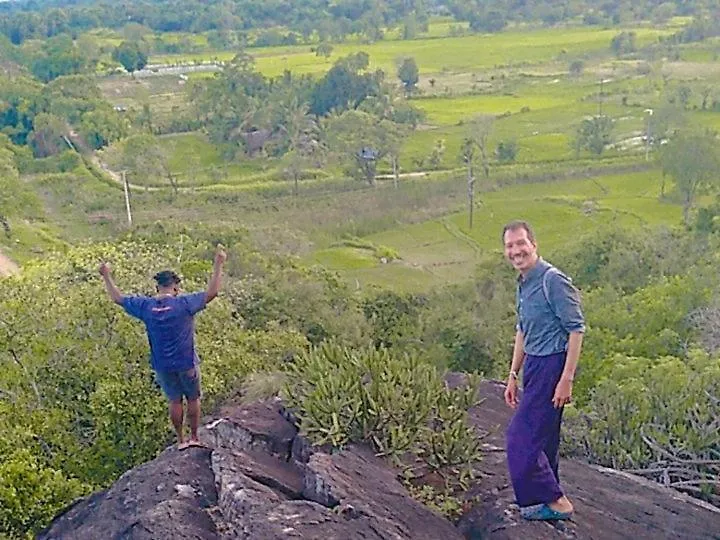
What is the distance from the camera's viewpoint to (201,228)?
86.6 feet

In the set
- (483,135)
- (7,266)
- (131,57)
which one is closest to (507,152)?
(483,135)

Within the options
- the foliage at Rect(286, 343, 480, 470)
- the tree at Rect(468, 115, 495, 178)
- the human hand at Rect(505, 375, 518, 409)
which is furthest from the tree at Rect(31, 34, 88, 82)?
the human hand at Rect(505, 375, 518, 409)

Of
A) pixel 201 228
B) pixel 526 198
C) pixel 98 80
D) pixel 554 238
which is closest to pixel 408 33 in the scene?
pixel 98 80

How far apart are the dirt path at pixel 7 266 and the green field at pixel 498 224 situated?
9.88 m

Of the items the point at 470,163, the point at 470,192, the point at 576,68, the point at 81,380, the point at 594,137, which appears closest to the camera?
the point at 81,380

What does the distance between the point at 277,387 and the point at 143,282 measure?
4.46 meters

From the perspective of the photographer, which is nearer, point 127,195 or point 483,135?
point 127,195

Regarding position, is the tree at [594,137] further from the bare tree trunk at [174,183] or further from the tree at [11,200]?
the tree at [11,200]

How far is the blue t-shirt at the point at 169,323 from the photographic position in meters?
6.84

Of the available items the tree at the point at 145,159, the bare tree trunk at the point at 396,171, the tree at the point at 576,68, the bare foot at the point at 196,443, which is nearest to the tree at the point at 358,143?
the bare tree trunk at the point at 396,171

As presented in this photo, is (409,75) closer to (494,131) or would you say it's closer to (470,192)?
(494,131)

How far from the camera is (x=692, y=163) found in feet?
112

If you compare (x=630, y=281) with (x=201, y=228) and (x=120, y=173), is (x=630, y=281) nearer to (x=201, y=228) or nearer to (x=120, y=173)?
(x=201, y=228)

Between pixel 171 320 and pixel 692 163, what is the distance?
102ft
